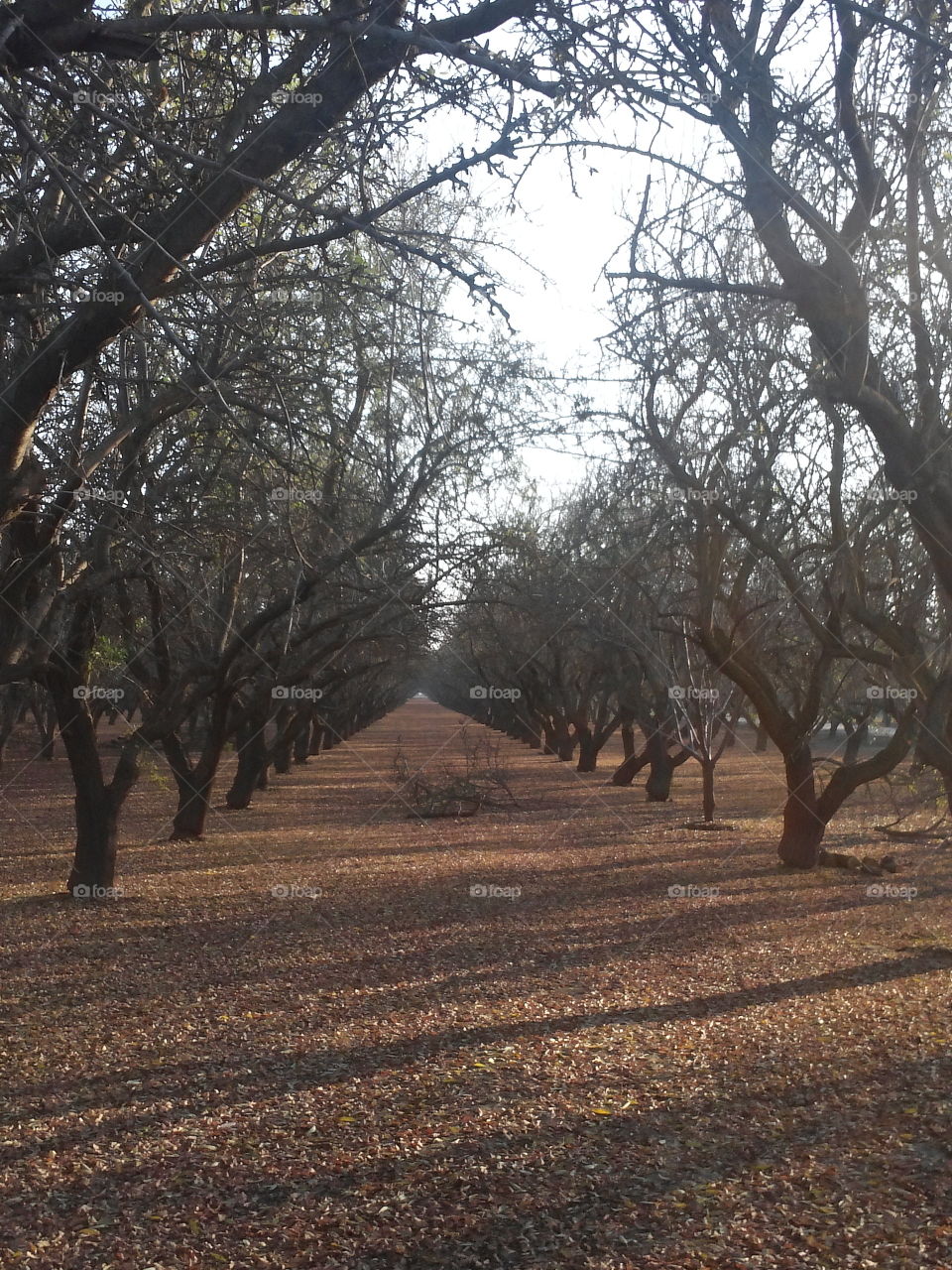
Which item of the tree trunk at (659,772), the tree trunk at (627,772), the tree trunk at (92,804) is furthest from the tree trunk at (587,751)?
the tree trunk at (92,804)

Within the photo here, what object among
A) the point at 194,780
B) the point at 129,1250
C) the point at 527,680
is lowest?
the point at 129,1250

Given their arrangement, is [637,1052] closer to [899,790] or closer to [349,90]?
[349,90]

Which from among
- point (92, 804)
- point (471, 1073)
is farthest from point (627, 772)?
point (471, 1073)

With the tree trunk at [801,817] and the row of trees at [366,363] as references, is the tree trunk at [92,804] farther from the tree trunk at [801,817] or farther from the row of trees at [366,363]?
the tree trunk at [801,817]

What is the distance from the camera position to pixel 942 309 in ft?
30.0

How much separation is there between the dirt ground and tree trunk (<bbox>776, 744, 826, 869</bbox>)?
3.27 ft

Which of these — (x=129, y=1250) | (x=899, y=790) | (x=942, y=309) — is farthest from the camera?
(x=899, y=790)

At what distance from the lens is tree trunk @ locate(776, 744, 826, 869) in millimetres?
14594

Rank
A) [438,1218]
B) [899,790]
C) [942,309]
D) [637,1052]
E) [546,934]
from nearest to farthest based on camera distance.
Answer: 1. [438,1218]
2. [637,1052]
3. [942,309]
4. [546,934]
5. [899,790]

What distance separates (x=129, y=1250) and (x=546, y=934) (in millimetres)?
6769

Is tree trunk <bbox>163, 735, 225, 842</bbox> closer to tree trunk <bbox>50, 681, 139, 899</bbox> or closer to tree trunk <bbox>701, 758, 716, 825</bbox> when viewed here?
tree trunk <bbox>50, 681, 139, 899</bbox>

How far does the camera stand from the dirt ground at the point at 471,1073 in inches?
170

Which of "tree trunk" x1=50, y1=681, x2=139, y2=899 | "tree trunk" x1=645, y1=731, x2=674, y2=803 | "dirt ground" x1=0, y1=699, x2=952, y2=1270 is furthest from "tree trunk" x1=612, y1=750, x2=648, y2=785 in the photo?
"tree trunk" x1=50, y1=681, x2=139, y2=899

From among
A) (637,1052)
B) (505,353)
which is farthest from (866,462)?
(637,1052)
